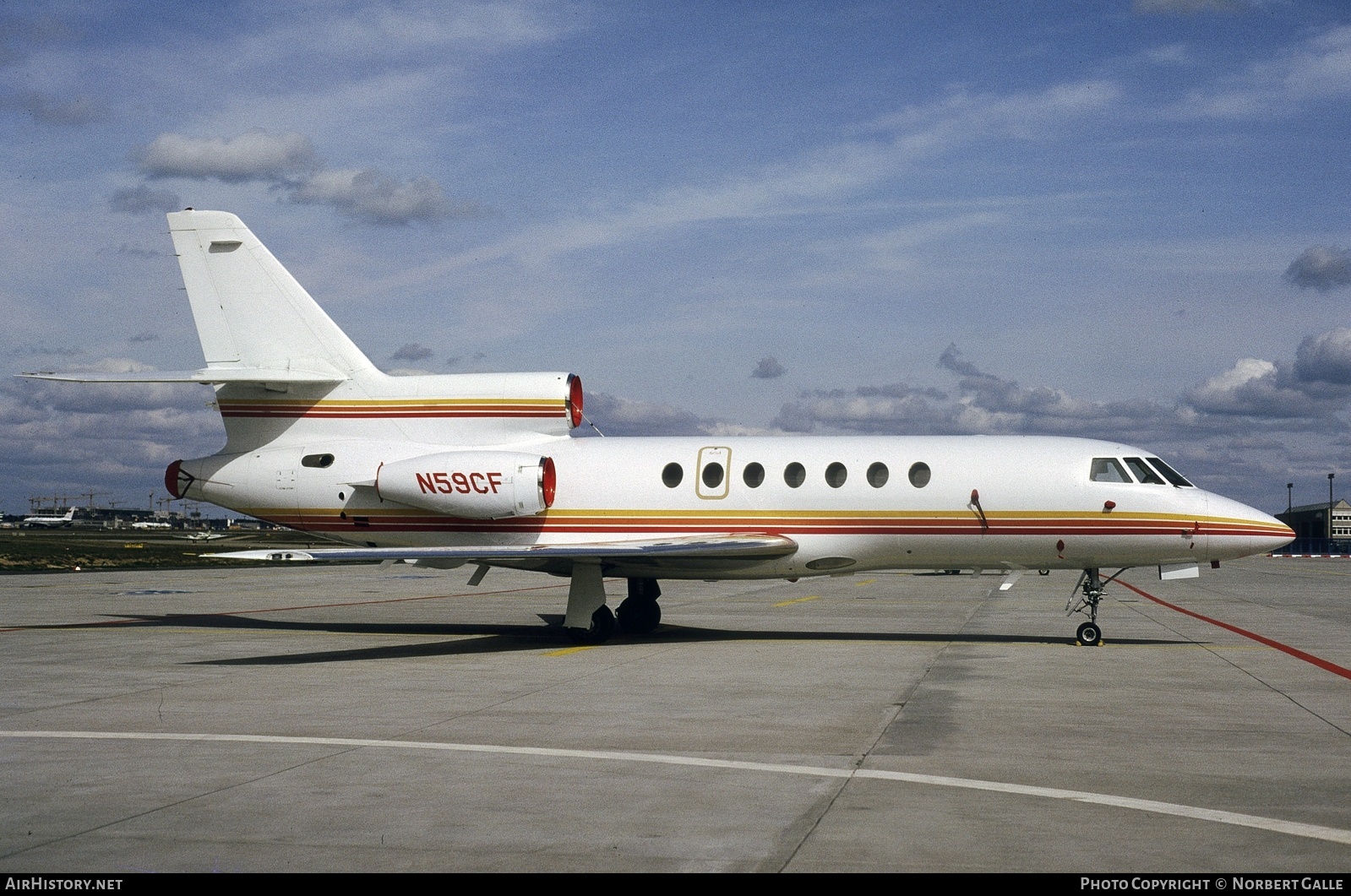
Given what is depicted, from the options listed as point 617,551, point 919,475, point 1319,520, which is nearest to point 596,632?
point 617,551

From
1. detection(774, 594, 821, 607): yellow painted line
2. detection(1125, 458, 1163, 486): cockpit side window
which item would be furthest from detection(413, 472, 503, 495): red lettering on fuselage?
detection(774, 594, 821, 607): yellow painted line

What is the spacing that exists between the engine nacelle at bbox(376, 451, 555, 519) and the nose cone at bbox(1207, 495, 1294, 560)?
10.3 metres

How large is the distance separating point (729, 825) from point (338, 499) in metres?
14.6

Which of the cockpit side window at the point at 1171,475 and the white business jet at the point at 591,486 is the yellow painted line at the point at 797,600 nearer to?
the white business jet at the point at 591,486

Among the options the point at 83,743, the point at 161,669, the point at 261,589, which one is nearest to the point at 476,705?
the point at 83,743

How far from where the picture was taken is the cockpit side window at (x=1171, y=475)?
18578 millimetres

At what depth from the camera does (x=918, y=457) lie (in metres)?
19.2

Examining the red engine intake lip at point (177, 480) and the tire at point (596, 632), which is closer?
the tire at point (596, 632)

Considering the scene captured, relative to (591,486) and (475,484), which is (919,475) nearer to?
(591,486)

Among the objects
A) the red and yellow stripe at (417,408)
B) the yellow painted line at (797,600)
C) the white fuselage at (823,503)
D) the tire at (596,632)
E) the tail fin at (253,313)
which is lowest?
the yellow painted line at (797,600)

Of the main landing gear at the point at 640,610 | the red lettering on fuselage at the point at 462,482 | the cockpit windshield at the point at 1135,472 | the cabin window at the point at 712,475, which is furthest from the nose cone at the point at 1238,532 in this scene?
the red lettering on fuselage at the point at 462,482

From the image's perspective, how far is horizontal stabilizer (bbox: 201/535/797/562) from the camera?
55.7 ft

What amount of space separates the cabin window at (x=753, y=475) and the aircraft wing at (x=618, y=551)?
0.86 meters

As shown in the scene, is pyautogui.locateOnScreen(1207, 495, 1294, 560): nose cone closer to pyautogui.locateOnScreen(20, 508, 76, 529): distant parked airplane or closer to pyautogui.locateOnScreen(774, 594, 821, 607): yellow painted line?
pyautogui.locateOnScreen(774, 594, 821, 607): yellow painted line
